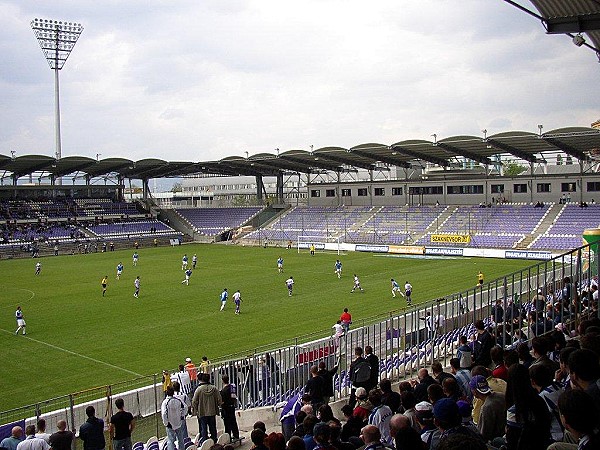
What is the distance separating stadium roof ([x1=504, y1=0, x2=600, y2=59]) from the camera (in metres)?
13.1

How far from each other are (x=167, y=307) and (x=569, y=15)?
22.5m

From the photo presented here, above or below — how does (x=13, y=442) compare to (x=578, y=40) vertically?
below

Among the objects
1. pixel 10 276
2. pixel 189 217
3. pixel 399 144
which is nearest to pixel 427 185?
pixel 399 144

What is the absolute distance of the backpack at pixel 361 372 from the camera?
974 cm

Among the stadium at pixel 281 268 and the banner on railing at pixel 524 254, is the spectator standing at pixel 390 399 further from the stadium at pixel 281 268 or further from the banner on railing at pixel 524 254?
the banner on railing at pixel 524 254

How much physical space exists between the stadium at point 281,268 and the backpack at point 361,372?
6.75 feet

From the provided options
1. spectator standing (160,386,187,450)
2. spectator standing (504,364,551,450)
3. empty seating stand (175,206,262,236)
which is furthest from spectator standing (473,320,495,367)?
empty seating stand (175,206,262,236)

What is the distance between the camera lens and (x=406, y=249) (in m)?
53.1

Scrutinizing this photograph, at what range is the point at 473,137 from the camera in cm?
5125

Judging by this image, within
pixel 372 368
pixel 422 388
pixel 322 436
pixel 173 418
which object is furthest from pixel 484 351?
pixel 173 418

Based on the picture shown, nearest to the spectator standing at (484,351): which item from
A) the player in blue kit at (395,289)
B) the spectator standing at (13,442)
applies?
the spectator standing at (13,442)

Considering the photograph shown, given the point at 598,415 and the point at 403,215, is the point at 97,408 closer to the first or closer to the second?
the point at 598,415

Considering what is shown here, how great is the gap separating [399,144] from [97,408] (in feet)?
150

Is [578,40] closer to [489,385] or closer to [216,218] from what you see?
[489,385]
